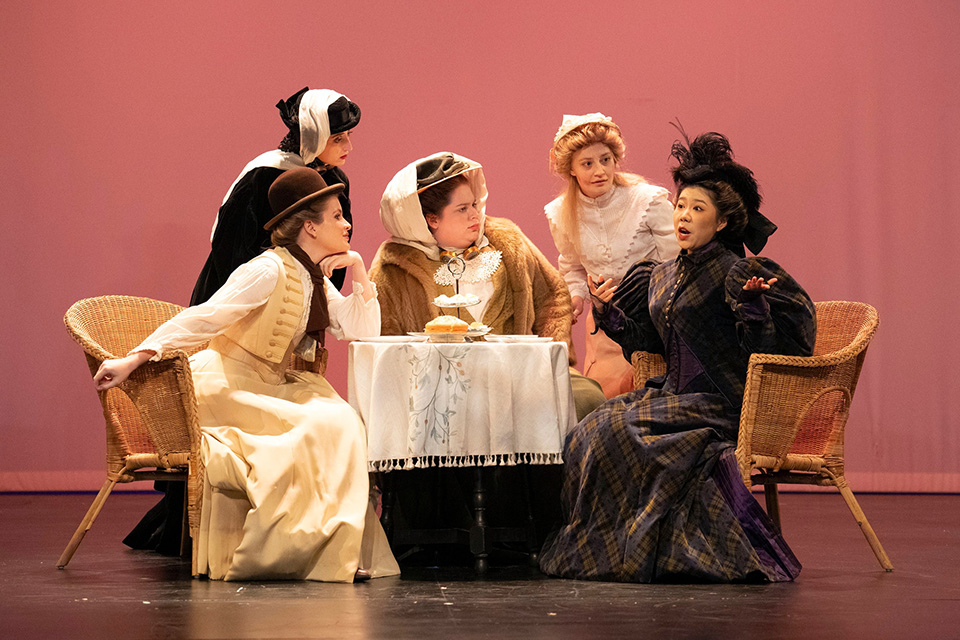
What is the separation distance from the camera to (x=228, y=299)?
410cm

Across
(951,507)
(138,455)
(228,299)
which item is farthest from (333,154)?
(951,507)

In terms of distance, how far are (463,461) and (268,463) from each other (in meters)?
0.65

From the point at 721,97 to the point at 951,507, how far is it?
260cm

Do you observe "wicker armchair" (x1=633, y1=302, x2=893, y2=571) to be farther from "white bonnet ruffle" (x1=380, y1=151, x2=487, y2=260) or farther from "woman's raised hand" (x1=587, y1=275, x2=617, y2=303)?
"white bonnet ruffle" (x1=380, y1=151, x2=487, y2=260)

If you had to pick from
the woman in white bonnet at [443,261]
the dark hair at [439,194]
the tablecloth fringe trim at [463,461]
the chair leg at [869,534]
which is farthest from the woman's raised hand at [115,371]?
the chair leg at [869,534]

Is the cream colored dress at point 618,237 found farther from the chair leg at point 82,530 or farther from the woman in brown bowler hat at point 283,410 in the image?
the chair leg at point 82,530

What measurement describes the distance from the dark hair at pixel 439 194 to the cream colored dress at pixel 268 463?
64cm

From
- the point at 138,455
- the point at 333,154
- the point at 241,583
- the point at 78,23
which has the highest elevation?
the point at 78,23

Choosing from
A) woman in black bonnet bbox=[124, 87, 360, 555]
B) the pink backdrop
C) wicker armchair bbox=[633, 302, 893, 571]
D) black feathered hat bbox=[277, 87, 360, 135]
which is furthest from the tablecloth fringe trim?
the pink backdrop

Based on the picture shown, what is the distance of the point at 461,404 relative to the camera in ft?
13.1

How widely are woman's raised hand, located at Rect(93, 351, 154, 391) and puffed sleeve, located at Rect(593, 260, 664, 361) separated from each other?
1692mm

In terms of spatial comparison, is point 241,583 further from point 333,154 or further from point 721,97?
point 721,97

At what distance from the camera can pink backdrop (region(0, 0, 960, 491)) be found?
6750 millimetres

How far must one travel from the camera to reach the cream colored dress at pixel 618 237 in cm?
511
